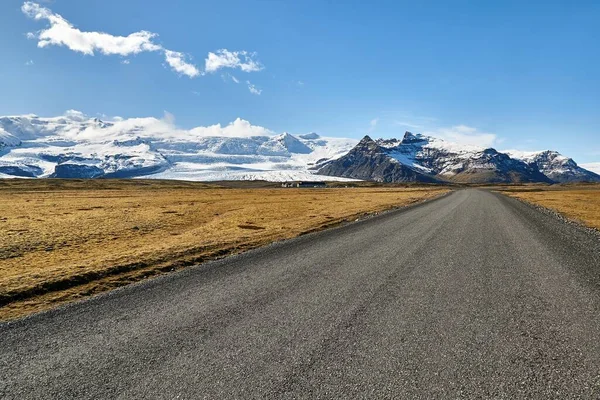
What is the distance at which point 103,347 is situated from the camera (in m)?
6.57

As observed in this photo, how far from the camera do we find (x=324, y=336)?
272 inches

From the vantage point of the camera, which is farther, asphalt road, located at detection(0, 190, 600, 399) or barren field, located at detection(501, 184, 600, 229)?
barren field, located at detection(501, 184, 600, 229)

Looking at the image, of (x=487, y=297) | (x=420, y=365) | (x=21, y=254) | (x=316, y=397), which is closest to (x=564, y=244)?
(x=487, y=297)

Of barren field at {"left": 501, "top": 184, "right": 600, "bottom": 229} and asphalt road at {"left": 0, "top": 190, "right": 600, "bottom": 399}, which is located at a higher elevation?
barren field at {"left": 501, "top": 184, "right": 600, "bottom": 229}

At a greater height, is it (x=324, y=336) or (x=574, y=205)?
(x=574, y=205)

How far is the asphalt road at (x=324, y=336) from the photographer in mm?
5324

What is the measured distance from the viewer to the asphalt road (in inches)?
210

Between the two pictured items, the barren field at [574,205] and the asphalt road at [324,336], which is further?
the barren field at [574,205]

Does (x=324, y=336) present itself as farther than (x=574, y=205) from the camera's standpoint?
No

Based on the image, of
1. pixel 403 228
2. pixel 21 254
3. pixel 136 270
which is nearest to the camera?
pixel 136 270

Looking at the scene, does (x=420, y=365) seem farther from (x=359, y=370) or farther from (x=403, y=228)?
(x=403, y=228)

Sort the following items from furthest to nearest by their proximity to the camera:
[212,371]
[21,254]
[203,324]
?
[21,254]
[203,324]
[212,371]

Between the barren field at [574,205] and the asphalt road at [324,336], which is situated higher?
the barren field at [574,205]

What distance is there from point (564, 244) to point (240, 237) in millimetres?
16146
